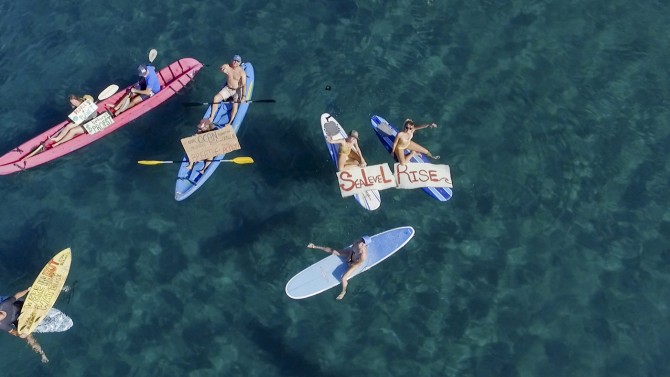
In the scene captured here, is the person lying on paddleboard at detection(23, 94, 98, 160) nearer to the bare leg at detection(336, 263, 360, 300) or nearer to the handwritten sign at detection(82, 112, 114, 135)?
the handwritten sign at detection(82, 112, 114, 135)

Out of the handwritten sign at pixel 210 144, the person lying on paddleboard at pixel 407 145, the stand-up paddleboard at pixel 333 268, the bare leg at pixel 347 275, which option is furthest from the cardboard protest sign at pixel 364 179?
the handwritten sign at pixel 210 144

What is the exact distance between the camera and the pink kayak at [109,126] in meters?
19.9

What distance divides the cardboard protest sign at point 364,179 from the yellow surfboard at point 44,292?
27.4 ft

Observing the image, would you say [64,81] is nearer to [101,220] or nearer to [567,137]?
[101,220]

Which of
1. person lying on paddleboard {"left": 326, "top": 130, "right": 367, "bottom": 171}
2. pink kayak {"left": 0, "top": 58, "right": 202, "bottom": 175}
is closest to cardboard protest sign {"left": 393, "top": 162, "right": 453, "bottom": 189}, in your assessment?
person lying on paddleboard {"left": 326, "top": 130, "right": 367, "bottom": 171}

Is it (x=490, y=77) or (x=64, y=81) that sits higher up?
(x=64, y=81)

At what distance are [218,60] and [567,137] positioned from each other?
1209 cm

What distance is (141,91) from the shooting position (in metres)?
20.5

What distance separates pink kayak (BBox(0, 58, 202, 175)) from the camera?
65.4 ft

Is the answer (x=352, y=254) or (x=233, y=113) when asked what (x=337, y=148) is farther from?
(x=352, y=254)

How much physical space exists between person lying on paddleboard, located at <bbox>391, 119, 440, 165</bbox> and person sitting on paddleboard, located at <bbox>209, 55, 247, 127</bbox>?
5.36 m

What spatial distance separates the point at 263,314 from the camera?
58.7 ft

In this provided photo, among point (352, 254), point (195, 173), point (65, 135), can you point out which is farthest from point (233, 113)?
point (352, 254)

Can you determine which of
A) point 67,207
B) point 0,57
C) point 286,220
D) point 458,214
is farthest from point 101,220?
point 458,214
